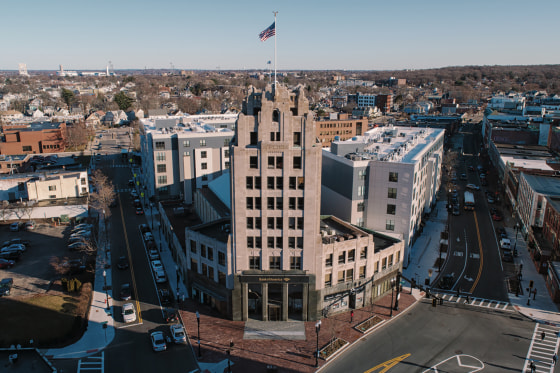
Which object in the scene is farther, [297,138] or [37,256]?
[37,256]

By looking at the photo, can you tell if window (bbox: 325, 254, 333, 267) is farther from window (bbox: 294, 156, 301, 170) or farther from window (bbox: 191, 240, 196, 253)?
window (bbox: 191, 240, 196, 253)

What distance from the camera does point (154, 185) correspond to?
349ft

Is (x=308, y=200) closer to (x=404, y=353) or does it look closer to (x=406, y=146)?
(x=404, y=353)

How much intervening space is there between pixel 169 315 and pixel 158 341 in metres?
6.70

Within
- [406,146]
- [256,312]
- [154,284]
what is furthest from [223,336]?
[406,146]

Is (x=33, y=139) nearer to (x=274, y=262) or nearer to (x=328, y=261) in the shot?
(x=274, y=262)

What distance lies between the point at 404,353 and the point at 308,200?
2131 cm

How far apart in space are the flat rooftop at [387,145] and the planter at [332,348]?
114 feet

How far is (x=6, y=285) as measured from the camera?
214 ft

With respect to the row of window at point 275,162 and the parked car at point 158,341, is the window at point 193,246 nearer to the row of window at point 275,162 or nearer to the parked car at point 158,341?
the parked car at point 158,341

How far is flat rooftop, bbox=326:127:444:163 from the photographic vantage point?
80.7 m

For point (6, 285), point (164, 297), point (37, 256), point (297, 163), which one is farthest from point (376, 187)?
point (37, 256)

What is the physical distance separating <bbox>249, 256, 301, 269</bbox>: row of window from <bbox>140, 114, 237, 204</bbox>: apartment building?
50711mm

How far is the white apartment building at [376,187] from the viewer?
74938mm
